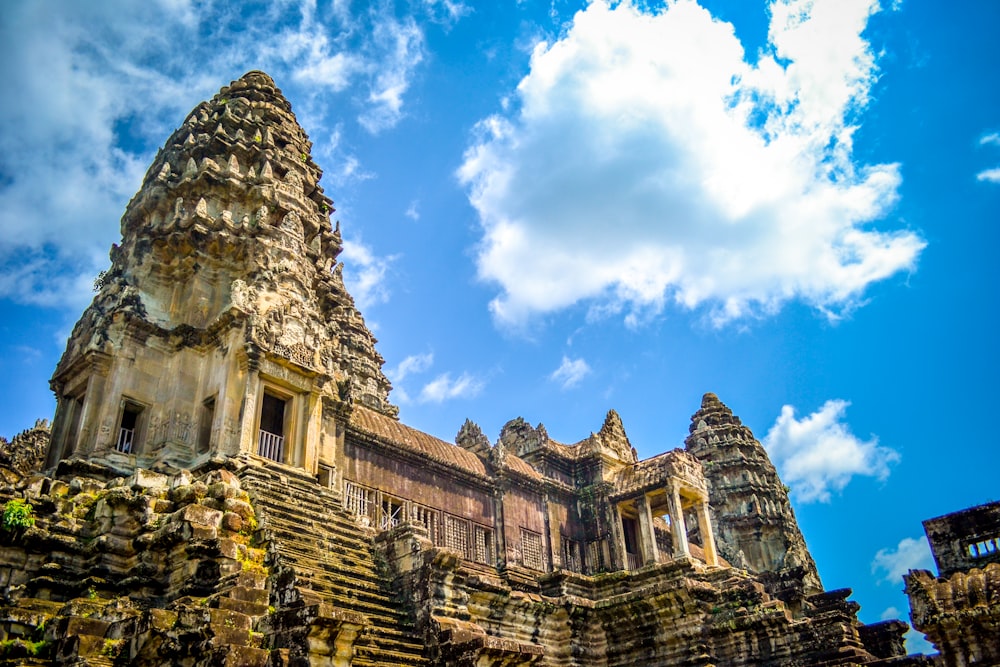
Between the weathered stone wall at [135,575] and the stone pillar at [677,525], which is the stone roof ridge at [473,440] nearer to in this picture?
the stone pillar at [677,525]

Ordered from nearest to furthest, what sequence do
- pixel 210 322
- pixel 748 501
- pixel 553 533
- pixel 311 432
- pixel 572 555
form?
pixel 311 432
pixel 210 322
pixel 553 533
pixel 572 555
pixel 748 501

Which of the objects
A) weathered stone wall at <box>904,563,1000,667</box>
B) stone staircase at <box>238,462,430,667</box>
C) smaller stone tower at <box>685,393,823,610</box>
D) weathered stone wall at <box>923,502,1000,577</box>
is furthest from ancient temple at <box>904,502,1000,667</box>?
smaller stone tower at <box>685,393,823,610</box>

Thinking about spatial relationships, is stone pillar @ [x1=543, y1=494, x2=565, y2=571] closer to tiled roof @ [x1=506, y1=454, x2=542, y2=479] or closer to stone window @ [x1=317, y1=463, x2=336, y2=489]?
tiled roof @ [x1=506, y1=454, x2=542, y2=479]

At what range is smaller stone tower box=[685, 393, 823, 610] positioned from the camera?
131 feet

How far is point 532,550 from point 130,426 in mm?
12885

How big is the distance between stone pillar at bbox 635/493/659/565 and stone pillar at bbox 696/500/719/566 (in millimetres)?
1691

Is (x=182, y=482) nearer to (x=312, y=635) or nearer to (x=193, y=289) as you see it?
(x=312, y=635)

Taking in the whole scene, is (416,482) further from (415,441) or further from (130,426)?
(130,426)

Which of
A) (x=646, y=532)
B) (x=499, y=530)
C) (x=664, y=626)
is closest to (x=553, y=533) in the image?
(x=499, y=530)

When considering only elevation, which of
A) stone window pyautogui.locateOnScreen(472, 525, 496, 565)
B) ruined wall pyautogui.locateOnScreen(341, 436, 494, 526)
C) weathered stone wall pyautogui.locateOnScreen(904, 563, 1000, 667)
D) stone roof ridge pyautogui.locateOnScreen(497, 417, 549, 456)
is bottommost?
weathered stone wall pyautogui.locateOnScreen(904, 563, 1000, 667)

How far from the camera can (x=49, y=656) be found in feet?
32.7

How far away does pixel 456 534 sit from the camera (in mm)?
23281

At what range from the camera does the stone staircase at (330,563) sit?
13.0 m

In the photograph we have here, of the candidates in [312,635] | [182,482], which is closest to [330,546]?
[182,482]
